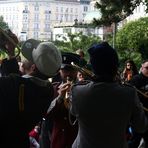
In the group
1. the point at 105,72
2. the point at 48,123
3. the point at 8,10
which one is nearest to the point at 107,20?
the point at 48,123

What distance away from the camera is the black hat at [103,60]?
3918 millimetres

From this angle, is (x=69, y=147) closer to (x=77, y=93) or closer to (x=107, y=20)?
(x=77, y=93)

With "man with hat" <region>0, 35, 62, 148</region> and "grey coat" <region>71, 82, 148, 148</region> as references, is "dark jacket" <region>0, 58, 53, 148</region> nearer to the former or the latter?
"man with hat" <region>0, 35, 62, 148</region>

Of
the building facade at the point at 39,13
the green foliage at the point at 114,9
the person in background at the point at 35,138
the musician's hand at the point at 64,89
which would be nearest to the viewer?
the musician's hand at the point at 64,89

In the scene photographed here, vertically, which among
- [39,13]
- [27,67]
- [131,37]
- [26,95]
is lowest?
[39,13]

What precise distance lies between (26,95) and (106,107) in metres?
0.60

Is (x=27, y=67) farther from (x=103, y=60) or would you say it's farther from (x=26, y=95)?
(x=103, y=60)

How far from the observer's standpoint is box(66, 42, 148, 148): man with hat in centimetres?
392

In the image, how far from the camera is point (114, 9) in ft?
45.5

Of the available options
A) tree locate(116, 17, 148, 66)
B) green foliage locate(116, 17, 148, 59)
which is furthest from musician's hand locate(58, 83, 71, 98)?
green foliage locate(116, 17, 148, 59)

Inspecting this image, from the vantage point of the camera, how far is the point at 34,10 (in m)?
172

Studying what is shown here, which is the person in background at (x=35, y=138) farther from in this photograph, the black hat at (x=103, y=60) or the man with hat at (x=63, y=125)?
the black hat at (x=103, y=60)

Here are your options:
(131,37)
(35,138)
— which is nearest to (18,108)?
(35,138)

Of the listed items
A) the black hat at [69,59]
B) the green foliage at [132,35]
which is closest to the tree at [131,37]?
the green foliage at [132,35]
